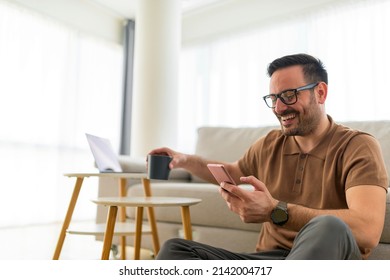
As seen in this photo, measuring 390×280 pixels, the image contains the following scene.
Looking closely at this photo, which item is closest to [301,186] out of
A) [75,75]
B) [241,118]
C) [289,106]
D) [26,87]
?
[289,106]

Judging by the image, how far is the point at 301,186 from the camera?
38.6 inches

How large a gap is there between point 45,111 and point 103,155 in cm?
182

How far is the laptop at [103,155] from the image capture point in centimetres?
166

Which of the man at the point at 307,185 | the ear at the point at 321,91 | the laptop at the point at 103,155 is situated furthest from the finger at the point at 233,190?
the laptop at the point at 103,155

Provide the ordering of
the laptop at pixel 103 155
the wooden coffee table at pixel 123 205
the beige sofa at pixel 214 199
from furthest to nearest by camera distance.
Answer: the laptop at pixel 103 155
the beige sofa at pixel 214 199
the wooden coffee table at pixel 123 205

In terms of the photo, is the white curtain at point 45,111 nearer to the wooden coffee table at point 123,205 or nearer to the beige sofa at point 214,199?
the beige sofa at point 214,199

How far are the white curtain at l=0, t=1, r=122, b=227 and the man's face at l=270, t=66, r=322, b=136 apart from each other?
104 inches

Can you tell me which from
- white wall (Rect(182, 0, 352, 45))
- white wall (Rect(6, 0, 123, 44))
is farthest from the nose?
white wall (Rect(6, 0, 123, 44))

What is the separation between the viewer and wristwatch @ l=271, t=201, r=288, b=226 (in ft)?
2.68

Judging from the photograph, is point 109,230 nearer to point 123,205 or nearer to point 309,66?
point 123,205

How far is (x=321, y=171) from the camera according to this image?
0.96 meters

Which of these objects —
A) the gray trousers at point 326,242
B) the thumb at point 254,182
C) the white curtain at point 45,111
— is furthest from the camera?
the white curtain at point 45,111

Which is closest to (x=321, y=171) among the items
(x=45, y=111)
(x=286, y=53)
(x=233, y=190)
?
(x=233, y=190)

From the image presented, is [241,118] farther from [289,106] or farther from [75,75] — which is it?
[289,106]
